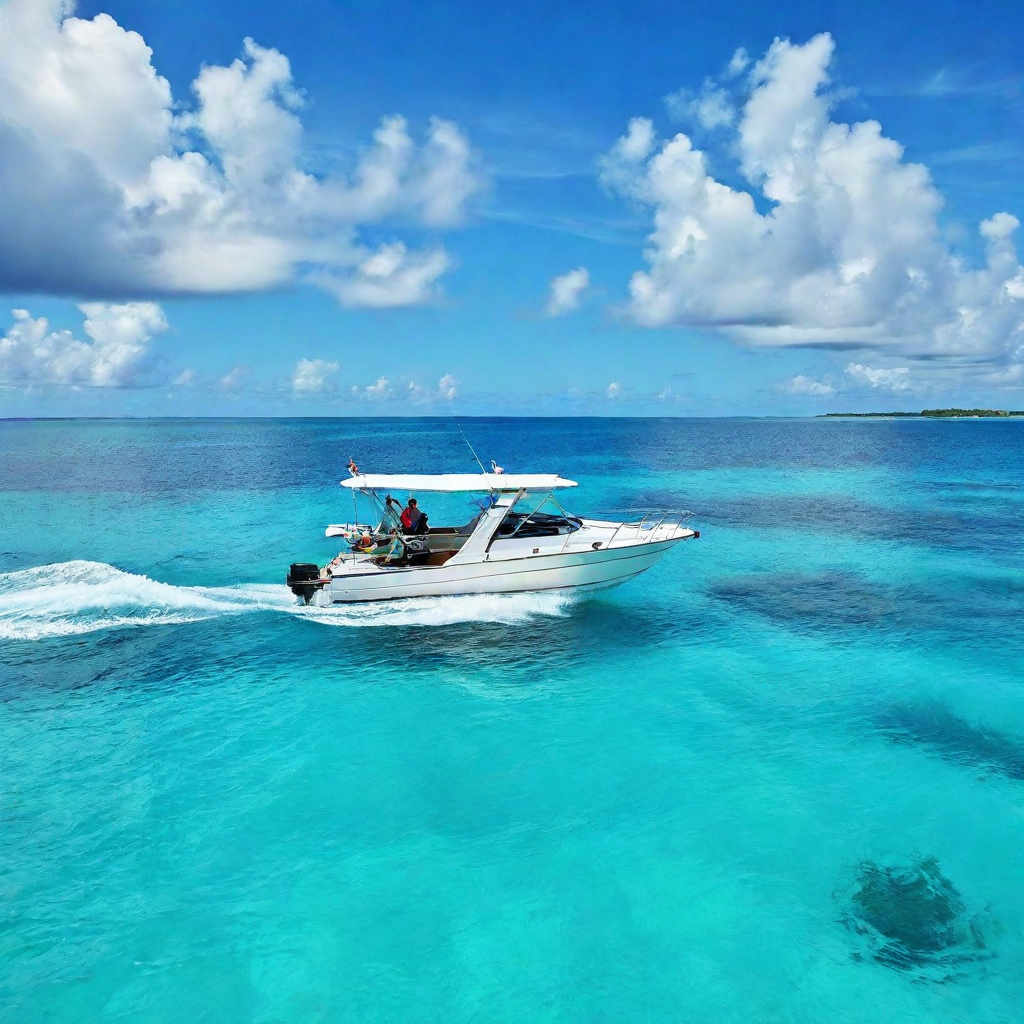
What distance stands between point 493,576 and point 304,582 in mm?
5574

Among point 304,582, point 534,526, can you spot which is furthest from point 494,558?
point 304,582

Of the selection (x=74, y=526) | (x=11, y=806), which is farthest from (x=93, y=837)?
(x=74, y=526)

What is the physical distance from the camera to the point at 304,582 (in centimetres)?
2081

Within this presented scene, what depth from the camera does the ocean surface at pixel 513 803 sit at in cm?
870

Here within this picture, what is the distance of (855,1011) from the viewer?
8258mm

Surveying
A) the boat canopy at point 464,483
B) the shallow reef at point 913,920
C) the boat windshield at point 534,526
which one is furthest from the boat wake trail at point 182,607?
the shallow reef at point 913,920

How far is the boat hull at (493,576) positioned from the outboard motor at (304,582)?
0.82 ft

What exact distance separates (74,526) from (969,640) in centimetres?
3765

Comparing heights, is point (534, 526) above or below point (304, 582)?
above

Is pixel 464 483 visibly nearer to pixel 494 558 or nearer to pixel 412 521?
pixel 412 521

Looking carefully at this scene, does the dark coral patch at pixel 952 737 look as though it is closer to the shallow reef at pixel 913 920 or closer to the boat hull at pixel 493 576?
the shallow reef at pixel 913 920

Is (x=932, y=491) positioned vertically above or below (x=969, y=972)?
above

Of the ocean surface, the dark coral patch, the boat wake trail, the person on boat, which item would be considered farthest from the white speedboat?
the dark coral patch

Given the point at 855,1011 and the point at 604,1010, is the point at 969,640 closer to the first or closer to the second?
the point at 855,1011
